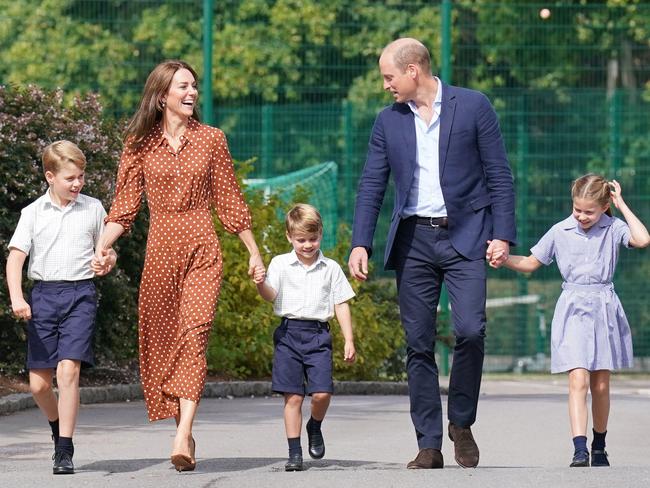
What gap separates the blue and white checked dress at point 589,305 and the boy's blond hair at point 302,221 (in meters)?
1.18

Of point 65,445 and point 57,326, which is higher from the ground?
point 57,326

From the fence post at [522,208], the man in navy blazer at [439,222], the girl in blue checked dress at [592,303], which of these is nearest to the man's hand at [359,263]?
the man in navy blazer at [439,222]

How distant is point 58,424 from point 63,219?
3.14 ft

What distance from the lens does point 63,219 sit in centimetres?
816

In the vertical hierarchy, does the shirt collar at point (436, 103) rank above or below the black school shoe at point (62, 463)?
above

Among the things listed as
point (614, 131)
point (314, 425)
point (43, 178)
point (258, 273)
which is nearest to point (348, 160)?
point (614, 131)

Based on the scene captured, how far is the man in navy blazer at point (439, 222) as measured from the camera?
7.94 meters

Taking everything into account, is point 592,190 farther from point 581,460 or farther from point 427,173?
point 581,460

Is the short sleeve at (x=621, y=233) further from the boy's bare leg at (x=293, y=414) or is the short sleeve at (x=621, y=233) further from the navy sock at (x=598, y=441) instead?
the boy's bare leg at (x=293, y=414)

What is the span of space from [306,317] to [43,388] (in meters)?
1.29

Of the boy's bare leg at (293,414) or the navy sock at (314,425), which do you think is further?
the navy sock at (314,425)

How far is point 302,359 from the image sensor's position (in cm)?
839

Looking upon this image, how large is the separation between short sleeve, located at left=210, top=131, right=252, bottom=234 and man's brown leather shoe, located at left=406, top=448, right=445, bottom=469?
135cm

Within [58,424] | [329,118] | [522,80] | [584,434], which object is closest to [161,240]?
[58,424]
